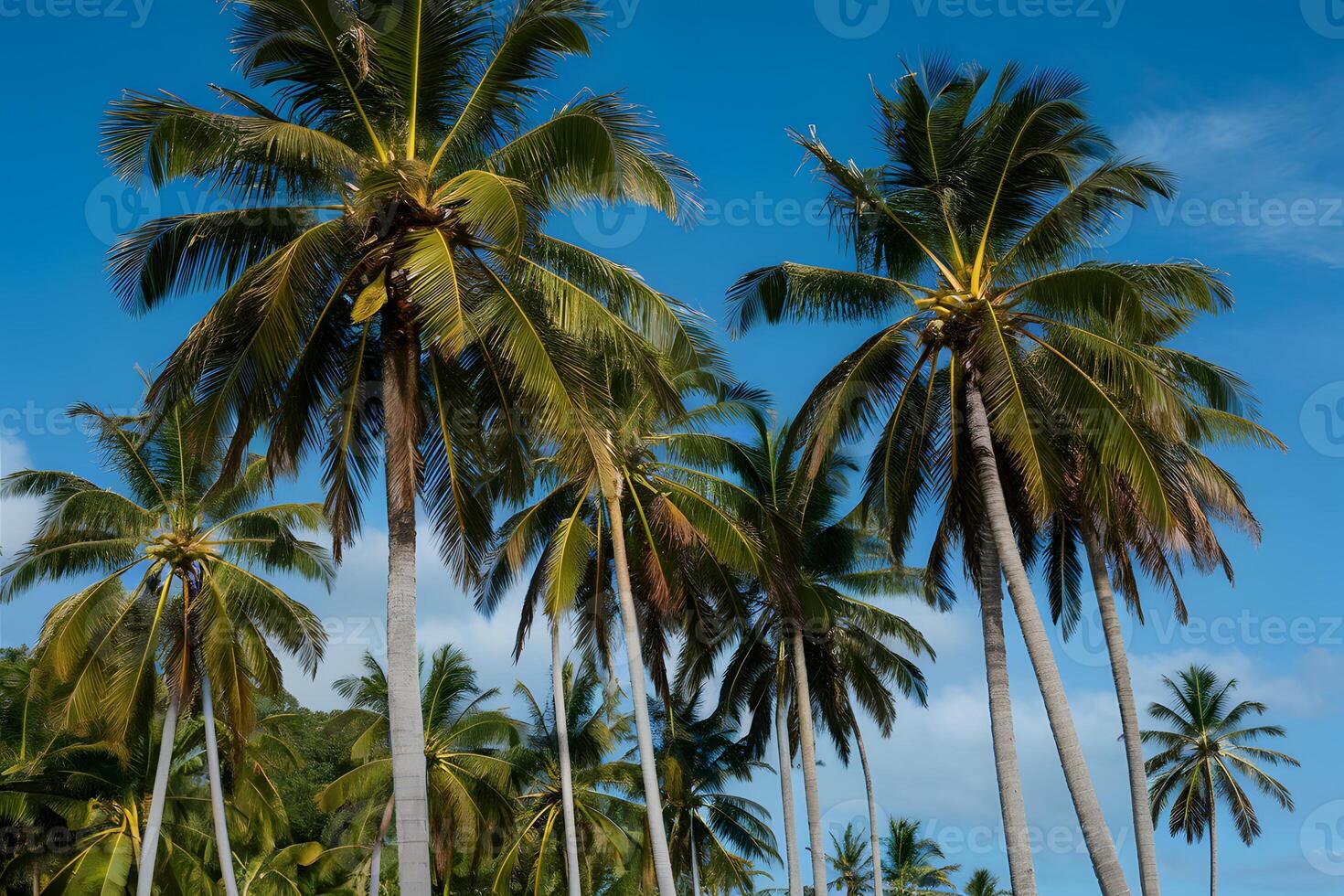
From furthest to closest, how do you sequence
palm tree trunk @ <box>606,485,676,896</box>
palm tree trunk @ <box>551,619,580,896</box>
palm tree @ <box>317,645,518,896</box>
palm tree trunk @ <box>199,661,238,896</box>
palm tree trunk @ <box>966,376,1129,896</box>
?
1. palm tree @ <box>317,645,518,896</box>
2. palm tree trunk @ <box>551,619,580,896</box>
3. palm tree trunk @ <box>199,661,238,896</box>
4. palm tree trunk @ <box>606,485,676,896</box>
5. palm tree trunk @ <box>966,376,1129,896</box>

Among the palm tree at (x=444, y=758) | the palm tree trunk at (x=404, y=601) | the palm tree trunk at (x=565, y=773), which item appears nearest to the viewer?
the palm tree trunk at (x=404, y=601)

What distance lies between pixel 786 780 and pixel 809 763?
1.74 metres

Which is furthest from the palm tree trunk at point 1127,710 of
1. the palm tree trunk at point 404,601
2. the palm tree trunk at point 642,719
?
the palm tree trunk at point 404,601

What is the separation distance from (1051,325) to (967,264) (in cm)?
150

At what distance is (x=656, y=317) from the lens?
1408 cm

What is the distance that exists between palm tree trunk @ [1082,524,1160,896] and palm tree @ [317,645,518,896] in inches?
605

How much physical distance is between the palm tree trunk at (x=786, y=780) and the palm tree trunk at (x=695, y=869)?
29.6 feet

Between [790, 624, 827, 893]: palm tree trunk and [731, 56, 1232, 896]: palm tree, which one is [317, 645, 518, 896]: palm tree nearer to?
[790, 624, 827, 893]: palm tree trunk

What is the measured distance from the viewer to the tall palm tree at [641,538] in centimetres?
1895

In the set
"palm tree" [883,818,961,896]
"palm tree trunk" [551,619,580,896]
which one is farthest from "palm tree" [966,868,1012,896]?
"palm tree trunk" [551,619,580,896]

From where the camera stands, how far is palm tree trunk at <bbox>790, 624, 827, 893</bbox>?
24.5 metres

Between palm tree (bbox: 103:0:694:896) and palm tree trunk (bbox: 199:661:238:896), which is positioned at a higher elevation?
palm tree (bbox: 103:0:694:896)

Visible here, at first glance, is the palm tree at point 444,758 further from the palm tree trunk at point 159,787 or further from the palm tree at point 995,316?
the palm tree at point 995,316

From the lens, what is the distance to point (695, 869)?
115ft
